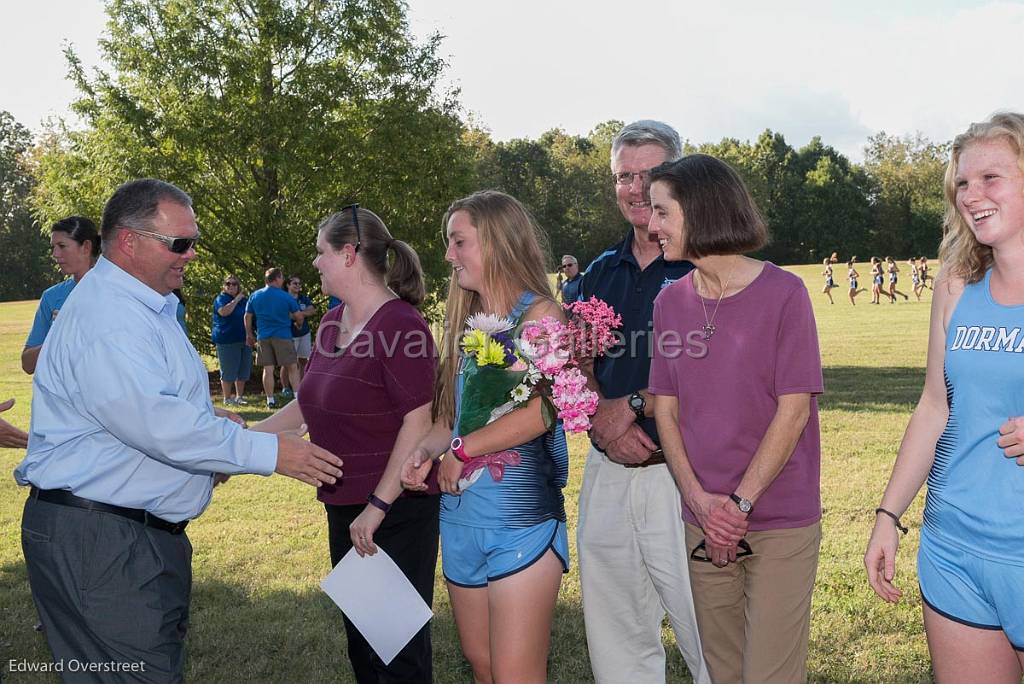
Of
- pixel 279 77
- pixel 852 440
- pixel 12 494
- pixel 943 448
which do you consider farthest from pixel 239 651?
pixel 279 77

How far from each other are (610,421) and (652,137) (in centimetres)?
124

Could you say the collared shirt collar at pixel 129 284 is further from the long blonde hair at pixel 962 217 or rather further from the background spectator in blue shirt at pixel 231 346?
the background spectator in blue shirt at pixel 231 346

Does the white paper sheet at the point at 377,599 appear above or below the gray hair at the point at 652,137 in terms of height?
below

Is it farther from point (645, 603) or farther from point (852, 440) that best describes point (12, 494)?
point (852, 440)

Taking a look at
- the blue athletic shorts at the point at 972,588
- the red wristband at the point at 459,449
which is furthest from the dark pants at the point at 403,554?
the blue athletic shorts at the point at 972,588

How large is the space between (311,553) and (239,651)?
1.96 metres

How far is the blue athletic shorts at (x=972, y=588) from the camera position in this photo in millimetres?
2479

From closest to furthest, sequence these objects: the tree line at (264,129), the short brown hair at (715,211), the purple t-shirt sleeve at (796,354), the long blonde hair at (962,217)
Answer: the long blonde hair at (962,217)
the purple t-shirt sleeve at (796,354)
the short brown hair at (715,211)
the tree line at (264,129)

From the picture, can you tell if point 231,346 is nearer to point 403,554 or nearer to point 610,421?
point 403,554

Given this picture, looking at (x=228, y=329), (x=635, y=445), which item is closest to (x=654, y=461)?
(x=635, y=445)

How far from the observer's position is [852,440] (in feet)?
36.5

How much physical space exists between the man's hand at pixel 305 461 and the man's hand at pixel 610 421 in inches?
40.3

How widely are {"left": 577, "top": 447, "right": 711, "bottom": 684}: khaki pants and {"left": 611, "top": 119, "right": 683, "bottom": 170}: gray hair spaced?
133 cm

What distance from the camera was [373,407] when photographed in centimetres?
377
